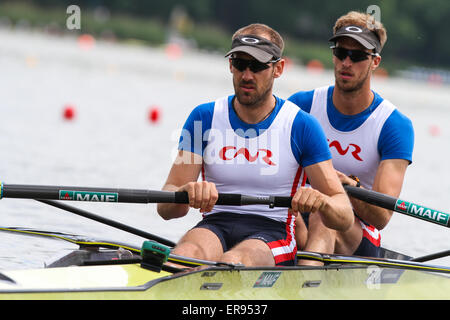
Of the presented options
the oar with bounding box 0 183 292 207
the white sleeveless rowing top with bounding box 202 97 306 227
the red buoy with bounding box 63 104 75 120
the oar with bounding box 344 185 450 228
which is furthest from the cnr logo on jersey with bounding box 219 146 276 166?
the red buoy with bounding box 63 104 75 120

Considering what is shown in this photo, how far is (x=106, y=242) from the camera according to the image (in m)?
5.19

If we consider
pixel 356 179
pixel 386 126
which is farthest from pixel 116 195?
pixel 386 126

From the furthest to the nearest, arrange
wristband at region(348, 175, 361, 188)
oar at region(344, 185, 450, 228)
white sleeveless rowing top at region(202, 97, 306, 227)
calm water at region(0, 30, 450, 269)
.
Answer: calm water at region(0, 30, 450, 269) < wristband at region(348, 175, 361, 188) < oar at region(344, 185, 450, 228) < white sleeveless rowing top at region(202, 97, 306, 227)

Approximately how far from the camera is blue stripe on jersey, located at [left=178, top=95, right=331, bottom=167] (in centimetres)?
516

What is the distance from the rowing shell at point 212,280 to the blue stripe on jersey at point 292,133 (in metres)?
0.58

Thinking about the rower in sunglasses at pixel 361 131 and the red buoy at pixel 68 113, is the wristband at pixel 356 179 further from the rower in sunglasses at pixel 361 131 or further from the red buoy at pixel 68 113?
the red buoy at pixel 68 113

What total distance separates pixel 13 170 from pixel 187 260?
6917 mm

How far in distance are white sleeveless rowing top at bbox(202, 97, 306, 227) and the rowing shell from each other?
1.39ft

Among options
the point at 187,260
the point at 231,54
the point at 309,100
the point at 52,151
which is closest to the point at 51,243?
the point at 187,260

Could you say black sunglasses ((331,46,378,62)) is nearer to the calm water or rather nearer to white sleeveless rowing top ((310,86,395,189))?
white sleeveless rowing top ((310,86,395,189))

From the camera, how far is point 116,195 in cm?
509

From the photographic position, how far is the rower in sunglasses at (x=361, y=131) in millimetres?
5848

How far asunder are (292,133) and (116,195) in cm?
108

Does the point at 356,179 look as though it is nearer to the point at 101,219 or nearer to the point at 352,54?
the point at 352,54
